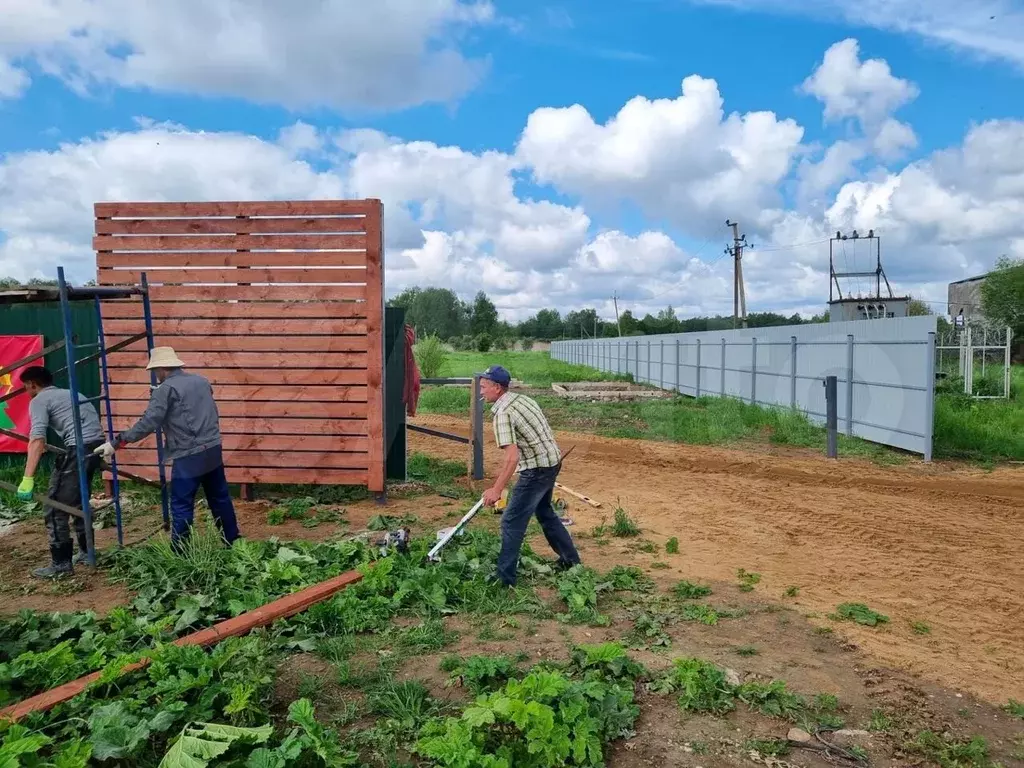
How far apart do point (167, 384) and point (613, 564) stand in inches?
165

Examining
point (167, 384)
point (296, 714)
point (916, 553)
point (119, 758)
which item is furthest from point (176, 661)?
point (916, 553)

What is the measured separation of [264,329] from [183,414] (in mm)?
2703

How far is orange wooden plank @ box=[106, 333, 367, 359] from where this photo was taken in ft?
29.5

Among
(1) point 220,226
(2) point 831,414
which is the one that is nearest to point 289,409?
(1) point 220,226

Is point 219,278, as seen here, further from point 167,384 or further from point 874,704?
point 874,704

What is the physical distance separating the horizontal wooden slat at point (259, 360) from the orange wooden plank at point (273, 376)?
48 mm

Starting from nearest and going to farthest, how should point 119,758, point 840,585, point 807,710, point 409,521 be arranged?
point 119,758 < point 807,710 < point 840,585 < point 409,521

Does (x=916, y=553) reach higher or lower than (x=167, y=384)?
lower

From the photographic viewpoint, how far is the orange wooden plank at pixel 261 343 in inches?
353

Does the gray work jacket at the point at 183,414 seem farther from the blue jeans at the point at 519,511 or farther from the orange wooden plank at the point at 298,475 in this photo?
the blue jeans at the point at 519,511

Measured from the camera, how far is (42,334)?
11273 mm

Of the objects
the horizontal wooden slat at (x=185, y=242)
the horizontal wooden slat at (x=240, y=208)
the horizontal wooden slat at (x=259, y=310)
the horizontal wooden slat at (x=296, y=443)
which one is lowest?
the horizontal wooden slat at (x=296, y=443)

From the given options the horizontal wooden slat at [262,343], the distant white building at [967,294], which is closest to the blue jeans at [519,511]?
the horizontal wooden slat at [262,343]

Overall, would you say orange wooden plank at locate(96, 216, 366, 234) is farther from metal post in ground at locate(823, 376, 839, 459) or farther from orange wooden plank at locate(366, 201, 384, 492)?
metal post in ground at locate(823, 376, 839, 459)
